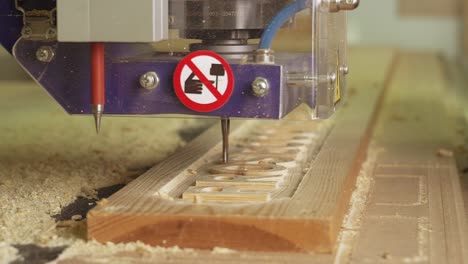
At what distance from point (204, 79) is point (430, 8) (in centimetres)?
620

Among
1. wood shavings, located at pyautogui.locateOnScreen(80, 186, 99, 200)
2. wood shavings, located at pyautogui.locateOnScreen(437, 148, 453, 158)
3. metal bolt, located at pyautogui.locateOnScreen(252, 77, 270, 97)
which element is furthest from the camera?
wood shavings, located at pyautogui.locateOnScreen(437, 148, 453, 158)

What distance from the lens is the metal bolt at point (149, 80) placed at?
63.8 inches

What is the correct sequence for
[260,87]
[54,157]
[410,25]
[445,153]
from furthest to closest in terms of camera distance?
[410,25]
[445,153]
[54,157]
[260,87]

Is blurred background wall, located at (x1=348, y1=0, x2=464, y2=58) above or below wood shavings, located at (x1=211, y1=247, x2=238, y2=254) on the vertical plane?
above

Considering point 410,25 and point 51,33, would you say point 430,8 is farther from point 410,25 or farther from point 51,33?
point 51,33

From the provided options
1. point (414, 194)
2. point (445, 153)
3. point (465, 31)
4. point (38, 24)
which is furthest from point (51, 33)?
point (465, 31)

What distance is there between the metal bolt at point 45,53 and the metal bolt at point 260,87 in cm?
39

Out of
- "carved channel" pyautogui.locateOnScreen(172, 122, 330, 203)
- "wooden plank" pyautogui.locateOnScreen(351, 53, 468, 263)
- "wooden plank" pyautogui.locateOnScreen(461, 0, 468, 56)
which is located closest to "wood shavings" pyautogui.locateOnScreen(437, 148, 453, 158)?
"wooden plank" pyautogui.locateOnScreen(351, 53, 468, 263)

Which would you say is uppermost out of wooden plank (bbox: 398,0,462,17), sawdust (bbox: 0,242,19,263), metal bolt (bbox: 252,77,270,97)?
wooden plank (bbox: 398,0,462,17)

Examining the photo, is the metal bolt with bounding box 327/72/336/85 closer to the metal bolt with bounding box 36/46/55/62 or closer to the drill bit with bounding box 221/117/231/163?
the drill bit with bounding box 221/117/231/163

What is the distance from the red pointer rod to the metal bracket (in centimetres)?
10

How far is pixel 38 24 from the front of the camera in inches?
65.6

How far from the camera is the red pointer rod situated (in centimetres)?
161

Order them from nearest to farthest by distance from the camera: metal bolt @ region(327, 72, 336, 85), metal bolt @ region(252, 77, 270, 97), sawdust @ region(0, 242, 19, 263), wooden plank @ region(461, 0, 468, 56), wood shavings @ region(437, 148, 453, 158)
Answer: sawdust @ region(0, 242, 19, 263), metal bolt @ region(252, 77, 270, 97), metal bolt @ region(327, 72, 336, 85), wood shavings @ region(437, 148, 453, 158), wooden plank @ region(461, 0, 468, 56)
